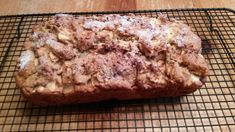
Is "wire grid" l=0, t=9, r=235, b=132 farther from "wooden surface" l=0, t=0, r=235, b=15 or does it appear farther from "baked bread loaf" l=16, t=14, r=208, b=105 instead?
"wooden surface" l=0, t=0, r=235, b=15

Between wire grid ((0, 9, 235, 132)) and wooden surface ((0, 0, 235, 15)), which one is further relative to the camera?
wooden surface ((0, 0, 235, 15))

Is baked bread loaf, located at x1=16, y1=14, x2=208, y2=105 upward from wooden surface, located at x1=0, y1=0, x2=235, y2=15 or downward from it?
Result: upward

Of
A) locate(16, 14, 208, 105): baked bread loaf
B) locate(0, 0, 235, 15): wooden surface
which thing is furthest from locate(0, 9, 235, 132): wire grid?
locate(0, 0, 235, 15): wooden surface

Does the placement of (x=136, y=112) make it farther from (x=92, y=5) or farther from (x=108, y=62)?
(x=92, y=5)

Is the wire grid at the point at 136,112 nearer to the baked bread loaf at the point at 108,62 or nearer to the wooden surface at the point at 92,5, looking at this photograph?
the baked bread loaf at the point at 108,62

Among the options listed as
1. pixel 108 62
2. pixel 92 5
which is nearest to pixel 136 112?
pixel 108 62

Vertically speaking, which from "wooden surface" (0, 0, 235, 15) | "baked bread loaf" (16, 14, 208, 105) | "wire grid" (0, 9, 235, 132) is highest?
"baked bread loaf" (16, 14, 208, 105)
